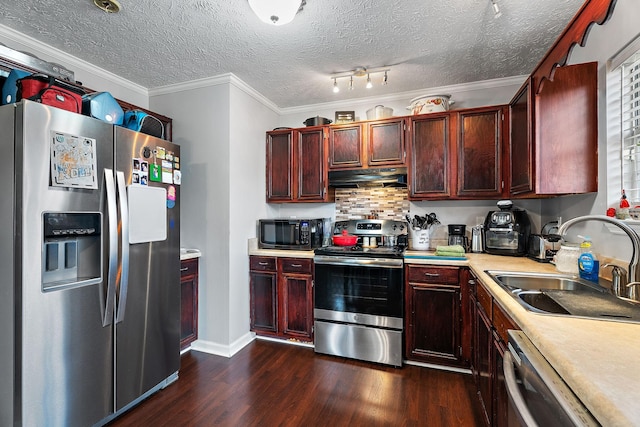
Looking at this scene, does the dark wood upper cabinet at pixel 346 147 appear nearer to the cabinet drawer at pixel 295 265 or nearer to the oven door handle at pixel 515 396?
the cabinet drawer at pixel 295 265

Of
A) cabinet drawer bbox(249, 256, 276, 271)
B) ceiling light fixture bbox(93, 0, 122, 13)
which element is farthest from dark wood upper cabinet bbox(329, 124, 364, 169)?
ceiling light fixture bbox(93, 0, 122, 13)

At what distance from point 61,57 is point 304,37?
6.22 ft

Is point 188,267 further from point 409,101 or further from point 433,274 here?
point 409,101

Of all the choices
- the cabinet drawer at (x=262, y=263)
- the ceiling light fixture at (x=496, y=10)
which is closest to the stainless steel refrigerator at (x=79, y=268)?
the cabinet drawer at (x=262, y=263)

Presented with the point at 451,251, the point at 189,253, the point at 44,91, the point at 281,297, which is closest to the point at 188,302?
the point at 189,253

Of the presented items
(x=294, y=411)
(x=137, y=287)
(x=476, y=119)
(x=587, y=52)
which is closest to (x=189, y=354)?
(x=137, y=287)

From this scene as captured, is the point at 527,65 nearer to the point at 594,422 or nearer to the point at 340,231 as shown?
the point at 340,231

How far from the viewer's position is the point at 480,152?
104 inches

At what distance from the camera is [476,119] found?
8.68 ft

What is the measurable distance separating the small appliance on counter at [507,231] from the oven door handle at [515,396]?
5.39 feet

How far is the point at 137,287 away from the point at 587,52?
3312 mm

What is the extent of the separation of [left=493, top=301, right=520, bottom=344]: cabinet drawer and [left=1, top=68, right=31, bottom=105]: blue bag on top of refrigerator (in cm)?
281

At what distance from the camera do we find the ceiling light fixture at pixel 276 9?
5.04 ft

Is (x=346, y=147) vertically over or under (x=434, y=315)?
over
